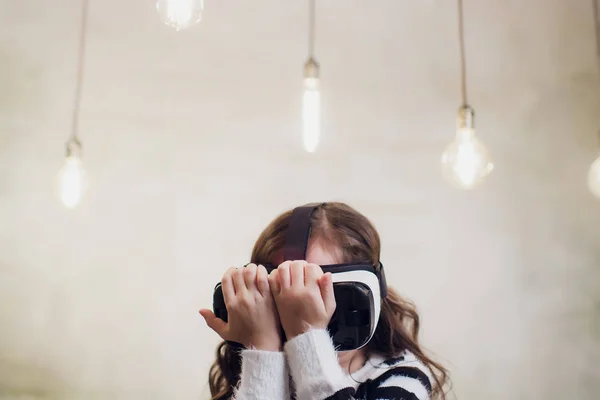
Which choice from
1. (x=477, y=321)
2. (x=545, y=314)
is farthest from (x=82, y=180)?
(x=545, y=314)

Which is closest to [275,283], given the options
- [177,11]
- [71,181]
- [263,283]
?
[263,283]

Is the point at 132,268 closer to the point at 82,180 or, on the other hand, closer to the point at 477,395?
the point at 82,180

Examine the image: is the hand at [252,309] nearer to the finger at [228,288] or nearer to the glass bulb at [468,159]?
the finger at [228,288]

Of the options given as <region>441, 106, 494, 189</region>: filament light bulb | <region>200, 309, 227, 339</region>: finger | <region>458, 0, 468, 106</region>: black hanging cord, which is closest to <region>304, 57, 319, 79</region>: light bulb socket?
<region>441, 106, 494, 189</region>: filament light bulb

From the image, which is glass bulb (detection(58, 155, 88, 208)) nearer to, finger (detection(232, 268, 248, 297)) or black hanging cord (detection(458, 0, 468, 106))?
finger (detection(232, 268, 248, 297))

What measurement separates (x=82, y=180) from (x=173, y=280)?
1.37ft

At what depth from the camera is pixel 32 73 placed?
6.28ft

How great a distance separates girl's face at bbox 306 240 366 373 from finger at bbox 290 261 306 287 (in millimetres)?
99

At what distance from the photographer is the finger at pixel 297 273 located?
0.72 m

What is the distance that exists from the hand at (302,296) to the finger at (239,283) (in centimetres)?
4

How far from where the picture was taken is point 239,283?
0.75 m

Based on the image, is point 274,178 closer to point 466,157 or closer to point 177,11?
point 466,157

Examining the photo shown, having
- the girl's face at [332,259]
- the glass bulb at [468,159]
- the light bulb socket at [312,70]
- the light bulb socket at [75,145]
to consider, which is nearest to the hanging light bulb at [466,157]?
the glass bulb at [468,159]

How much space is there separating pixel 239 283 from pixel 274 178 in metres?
1.12
